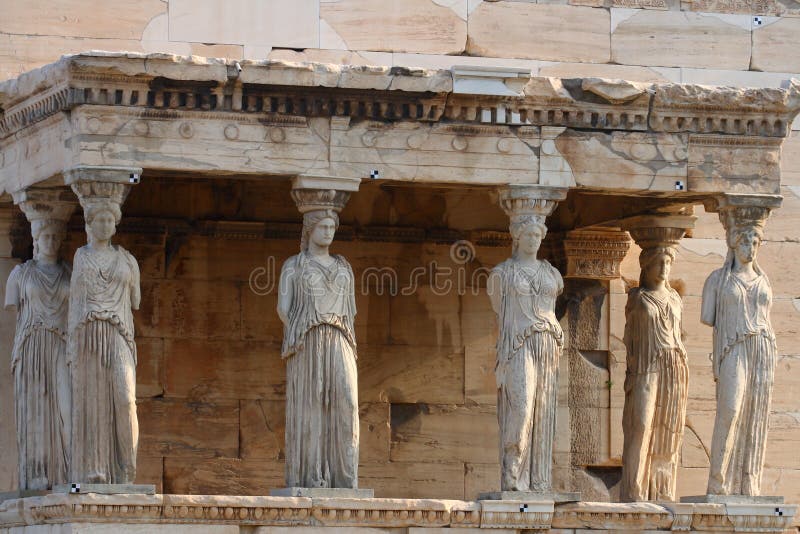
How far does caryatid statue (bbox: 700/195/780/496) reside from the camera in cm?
1889

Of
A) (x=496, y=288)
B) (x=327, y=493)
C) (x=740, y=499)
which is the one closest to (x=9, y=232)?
(x=327, y=493)

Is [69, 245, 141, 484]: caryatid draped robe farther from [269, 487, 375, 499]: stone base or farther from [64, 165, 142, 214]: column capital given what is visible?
[269, 487, 375, 499]: stone base

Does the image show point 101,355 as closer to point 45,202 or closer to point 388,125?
point 45,202

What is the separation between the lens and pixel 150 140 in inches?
711

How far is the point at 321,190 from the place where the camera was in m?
18.3

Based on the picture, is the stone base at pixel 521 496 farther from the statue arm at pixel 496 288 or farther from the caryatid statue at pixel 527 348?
the statue arm at pixel 496 288

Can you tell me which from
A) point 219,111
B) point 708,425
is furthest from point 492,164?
point 708,425

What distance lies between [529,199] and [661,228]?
72.2 inches

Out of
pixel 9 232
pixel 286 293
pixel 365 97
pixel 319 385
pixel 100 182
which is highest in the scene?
pixel 365 97

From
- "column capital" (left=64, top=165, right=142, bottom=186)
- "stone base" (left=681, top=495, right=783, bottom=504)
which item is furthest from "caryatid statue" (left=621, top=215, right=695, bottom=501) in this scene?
"column capital" (left=64, top=165, right=142, bottom=186)


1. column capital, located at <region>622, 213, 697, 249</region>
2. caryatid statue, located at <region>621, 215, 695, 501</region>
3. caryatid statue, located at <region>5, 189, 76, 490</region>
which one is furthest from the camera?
column capital, located at <region>622, 213, 697, 249</region>

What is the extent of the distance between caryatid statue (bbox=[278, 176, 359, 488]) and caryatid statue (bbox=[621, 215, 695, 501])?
2630mm

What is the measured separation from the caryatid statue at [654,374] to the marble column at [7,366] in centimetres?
445

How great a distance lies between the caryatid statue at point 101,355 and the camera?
17.9 meters
